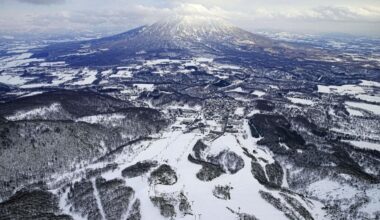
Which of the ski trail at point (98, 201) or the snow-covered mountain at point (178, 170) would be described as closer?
the ski trail at point (98, 201)

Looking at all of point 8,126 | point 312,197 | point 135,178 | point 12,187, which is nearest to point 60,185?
point 12,187

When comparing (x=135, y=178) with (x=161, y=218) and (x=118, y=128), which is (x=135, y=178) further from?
(x=118, y=128)

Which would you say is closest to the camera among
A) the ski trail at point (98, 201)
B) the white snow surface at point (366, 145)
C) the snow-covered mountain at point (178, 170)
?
the ski trail at point (98, 201)

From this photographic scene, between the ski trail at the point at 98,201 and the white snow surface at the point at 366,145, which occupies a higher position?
the ski trail at the point at 98,201

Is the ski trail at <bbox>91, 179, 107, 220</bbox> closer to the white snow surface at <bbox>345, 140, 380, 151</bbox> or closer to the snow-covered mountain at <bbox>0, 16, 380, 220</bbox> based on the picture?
A: the snow-covered mountain at <bbox>0, 16, 380, 220</bbox>

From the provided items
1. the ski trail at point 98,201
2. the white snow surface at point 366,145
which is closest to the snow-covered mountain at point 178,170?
the ski trail at point 98,201

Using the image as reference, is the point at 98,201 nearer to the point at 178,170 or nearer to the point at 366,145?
the point at 178,170

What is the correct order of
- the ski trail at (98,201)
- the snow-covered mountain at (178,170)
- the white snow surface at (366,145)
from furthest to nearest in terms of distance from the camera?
the white snow surface at (366,145) → the snow-covered mountain at (178,170) → the ski trail at (98,201)

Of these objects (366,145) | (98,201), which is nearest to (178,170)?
(98,201)

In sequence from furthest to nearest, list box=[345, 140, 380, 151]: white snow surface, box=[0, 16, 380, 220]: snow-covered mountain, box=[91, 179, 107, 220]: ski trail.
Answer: box=[345, 140, 380, 151]: white snow surface, box=[0, 16, 380, 220]: snow-covered mountain, box=[91, 179, 107, 220]: ski trail

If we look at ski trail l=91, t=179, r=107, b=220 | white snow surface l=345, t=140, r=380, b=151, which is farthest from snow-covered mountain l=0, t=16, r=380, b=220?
white snow surface l=345, t=140, r=380, b=151

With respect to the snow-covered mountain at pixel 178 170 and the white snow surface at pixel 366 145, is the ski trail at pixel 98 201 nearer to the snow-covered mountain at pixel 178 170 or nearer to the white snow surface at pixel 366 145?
the snow-covered mountain at pixel 178 170
